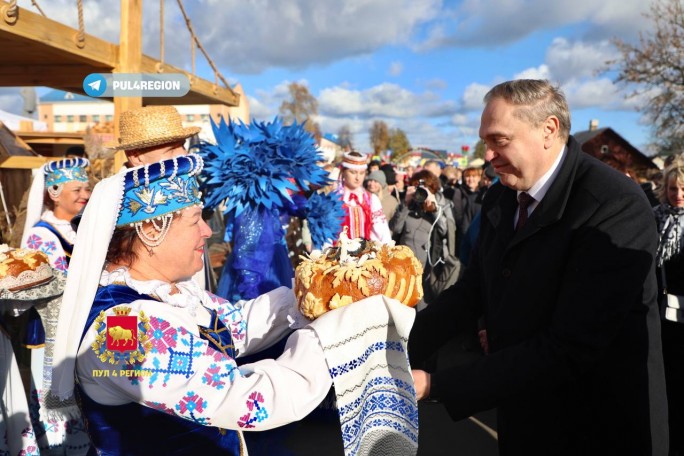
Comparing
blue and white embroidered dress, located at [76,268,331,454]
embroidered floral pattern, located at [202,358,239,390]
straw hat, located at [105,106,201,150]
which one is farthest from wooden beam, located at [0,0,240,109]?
embroidered floral pattern, located at [202,358,239,390]

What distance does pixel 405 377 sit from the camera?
169 cm

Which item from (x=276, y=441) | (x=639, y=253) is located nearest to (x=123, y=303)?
(x=276, y=441)

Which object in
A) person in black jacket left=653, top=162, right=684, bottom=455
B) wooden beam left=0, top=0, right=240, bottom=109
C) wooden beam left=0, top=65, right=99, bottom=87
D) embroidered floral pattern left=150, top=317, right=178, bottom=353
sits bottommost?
person in black jacket left=653, top=162, right=684, bottom=455

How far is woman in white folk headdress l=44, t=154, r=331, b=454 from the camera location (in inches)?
60.2

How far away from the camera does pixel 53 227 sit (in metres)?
3.96

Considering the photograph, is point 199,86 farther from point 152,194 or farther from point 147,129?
point 152,194

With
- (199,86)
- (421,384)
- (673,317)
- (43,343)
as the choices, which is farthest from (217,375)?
(199,86)

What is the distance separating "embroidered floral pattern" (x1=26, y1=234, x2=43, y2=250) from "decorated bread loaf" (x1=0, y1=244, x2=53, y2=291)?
1.48ft

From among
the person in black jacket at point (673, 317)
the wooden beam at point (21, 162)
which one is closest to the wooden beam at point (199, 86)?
the wooden beam at point (21, 162)

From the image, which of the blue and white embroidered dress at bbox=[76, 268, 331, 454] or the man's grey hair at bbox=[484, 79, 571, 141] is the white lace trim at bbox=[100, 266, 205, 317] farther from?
the man's grey hair at bbox=[484, 79, 571, 141]

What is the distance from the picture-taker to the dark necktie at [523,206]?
2.12m

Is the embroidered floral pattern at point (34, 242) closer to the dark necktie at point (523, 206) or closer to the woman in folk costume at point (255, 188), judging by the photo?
the woman in folk costume at point (255, 188)

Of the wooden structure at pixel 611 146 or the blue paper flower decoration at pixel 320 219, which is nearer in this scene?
the blue paper flower decoration at pixel 320 219

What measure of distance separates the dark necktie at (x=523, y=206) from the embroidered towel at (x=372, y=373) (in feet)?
2.44
